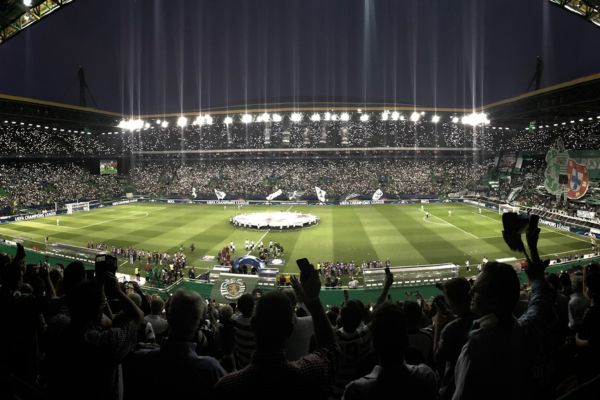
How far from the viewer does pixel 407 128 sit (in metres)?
101

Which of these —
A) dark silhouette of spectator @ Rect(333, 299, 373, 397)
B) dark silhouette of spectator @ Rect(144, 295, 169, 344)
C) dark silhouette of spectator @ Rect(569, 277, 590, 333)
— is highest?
dark silhouette of spectator @ Rect(333, 299, 373, 397)

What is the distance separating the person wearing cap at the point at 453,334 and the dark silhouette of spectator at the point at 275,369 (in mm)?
1641

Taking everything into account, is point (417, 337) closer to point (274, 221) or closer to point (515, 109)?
point (274, 221)

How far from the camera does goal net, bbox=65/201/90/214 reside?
6072 centimetres

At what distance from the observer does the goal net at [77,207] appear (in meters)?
60.7

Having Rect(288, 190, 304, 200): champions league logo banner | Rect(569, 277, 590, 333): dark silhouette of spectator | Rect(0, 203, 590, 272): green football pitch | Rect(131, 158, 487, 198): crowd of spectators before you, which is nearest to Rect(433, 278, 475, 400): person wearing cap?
Rect(569, 277, 590, 333): dark silhouette of spectator

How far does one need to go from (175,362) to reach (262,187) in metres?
78.0

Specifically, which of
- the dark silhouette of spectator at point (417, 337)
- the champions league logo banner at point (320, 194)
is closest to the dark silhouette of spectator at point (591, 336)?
the dark silhouette of spectator at point (417, 337)

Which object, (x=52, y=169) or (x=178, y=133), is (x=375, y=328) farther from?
(x=178, y=133)

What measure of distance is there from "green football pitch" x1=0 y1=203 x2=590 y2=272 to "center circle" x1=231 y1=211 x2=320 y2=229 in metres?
1.16

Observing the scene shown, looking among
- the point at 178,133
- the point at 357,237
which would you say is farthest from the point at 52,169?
the point at 357,237

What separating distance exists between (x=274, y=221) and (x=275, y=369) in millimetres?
44996

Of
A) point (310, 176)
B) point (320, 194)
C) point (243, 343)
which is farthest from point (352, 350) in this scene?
point (310, 176)

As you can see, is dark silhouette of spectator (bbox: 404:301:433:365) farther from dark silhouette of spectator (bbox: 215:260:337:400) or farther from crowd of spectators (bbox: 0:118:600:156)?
crowd of spectators (bbox: 0:118:600:156)
